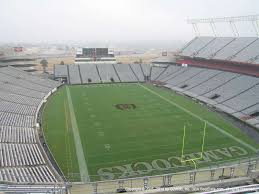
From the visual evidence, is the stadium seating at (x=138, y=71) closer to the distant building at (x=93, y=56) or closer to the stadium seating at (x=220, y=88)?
the stadium seating at (x=220, y=88)

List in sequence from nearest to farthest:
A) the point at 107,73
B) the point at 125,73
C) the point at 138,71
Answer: the point at 107,73 → the point at 125,73 → the point at 138,71

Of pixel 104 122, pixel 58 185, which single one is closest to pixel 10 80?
pixel 104 122

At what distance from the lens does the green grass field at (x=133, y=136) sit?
22.8m

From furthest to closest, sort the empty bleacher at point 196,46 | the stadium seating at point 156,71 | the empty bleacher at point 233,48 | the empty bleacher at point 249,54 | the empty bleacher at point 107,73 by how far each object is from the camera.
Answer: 1. the stadium seating at point 156,71
2. the empty bleacher at point 196,46
3. the empty bleacher at point 107,73
4. the empty bleacher at point 233,48
5. the empty bleacher at point 249,54

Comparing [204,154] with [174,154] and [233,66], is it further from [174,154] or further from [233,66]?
[233,66]

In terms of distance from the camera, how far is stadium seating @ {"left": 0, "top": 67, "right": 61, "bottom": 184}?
1927 centimetres

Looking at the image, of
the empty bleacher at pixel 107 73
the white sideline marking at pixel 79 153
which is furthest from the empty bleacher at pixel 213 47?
the white sideline marking at pixel 79 153

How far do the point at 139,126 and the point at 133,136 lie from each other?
316cm

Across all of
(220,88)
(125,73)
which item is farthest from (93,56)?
(220,88)

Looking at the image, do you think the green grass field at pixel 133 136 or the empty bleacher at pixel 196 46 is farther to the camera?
the empty bleacher at pixel 196 46

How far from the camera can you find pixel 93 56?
6931cm

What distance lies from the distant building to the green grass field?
2411 cm

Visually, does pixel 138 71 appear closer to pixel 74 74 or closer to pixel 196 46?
pixel 196 46

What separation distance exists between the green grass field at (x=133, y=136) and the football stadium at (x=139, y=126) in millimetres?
87
